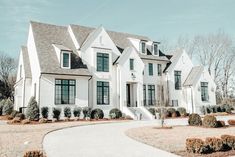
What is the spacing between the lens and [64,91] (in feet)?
88.9

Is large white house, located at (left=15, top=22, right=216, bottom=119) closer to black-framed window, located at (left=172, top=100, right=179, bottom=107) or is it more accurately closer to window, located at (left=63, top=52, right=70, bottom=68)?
black-framed window, located at (left=172, top=100, right=179, bottom=107)

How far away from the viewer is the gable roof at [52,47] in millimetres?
26766

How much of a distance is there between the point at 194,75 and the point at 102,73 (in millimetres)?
13868

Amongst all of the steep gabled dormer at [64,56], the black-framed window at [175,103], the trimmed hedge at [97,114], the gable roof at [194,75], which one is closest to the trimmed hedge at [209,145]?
the trimmed hedge at [97,114]

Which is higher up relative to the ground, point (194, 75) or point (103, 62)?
point (103, 62)

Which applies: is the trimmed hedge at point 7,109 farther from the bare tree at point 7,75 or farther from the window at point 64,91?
the bare tree at point 7,75

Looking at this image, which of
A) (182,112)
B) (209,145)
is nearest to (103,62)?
(182,112)

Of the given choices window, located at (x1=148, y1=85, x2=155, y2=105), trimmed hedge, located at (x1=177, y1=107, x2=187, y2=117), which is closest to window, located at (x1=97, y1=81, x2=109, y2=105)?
window, located at (x1=148, y1=85, x2=155, y2=105)

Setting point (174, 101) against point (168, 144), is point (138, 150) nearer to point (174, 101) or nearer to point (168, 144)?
point (168, 144)

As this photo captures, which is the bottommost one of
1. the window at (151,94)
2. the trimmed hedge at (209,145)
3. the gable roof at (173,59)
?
the trimmed hedge at (209,145)

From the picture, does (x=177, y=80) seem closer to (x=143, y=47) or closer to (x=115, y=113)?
(x=143, y=47)

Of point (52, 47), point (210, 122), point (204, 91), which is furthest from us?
point (204, 91)

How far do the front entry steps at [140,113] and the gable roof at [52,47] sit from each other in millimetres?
6472

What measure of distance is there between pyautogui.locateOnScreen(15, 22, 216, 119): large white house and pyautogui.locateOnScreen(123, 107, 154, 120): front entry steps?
0.37ft
